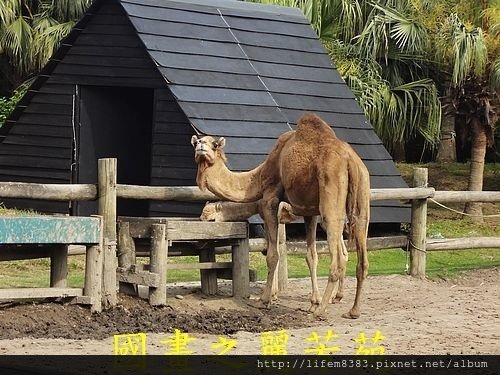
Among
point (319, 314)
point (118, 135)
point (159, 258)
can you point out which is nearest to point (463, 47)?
point (118, 135)

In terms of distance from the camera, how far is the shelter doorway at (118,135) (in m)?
18.8

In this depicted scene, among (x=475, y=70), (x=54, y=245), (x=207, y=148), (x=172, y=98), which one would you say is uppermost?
(x=475, y=70)

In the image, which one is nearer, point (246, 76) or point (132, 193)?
point (132, 193)

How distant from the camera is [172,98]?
17.1 metres

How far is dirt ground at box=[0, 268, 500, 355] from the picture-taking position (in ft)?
30.3

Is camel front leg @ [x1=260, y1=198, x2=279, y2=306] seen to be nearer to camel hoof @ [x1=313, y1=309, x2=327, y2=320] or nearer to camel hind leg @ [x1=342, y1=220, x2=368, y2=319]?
camel hoof @ [x1=313, y1=309, x2=327, y2=320]

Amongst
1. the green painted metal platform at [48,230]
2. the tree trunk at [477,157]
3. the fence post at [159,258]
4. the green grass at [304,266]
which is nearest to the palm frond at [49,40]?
the green grass at [304,266]

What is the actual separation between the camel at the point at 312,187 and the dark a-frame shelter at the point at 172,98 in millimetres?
3791

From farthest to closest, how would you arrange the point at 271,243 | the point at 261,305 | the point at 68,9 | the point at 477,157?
the point at 68,9 → the point at 477,157 → the point at 271,243 → the point at 261,305

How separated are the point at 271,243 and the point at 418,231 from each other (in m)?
3.83

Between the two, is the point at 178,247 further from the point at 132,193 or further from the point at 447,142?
the point at 447,142

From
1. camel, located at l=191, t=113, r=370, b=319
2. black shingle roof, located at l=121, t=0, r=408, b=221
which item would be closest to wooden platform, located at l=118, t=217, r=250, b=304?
camel, located at l=191, t=113, r=370, b=319

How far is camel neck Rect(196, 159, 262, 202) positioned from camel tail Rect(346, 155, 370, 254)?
3.86 feet
